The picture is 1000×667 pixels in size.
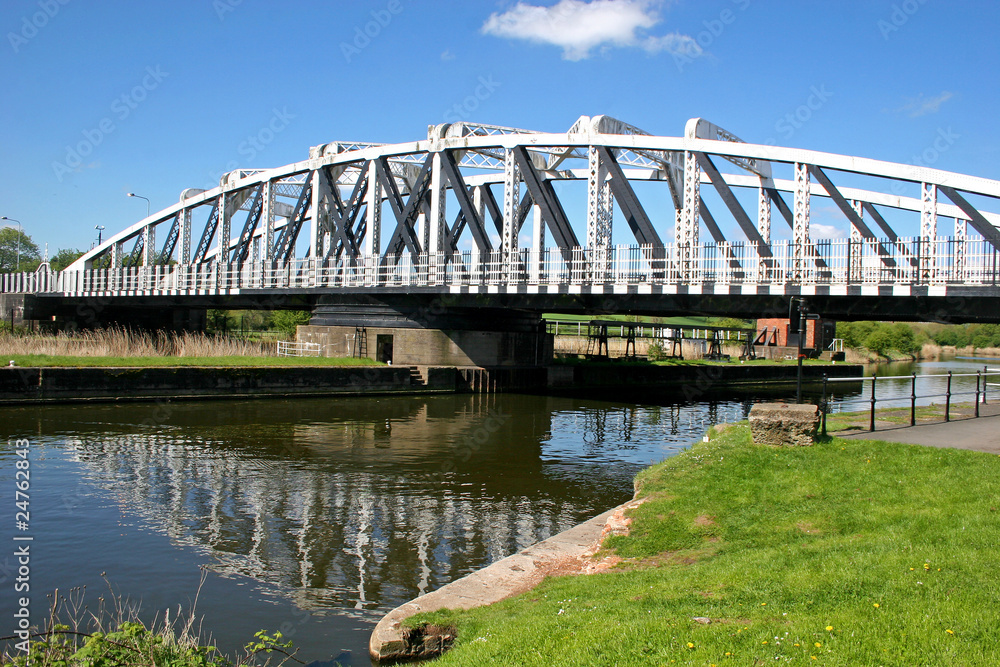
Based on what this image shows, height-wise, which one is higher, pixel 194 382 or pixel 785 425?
pixel 785 425

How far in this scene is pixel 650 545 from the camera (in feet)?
33.6

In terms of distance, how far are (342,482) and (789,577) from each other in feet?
39.6

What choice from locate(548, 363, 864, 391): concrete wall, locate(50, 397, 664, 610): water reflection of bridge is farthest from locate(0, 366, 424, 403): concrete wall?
locate(548, 363, 864, 391): concrete wall

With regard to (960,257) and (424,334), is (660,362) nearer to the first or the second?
(424,334)

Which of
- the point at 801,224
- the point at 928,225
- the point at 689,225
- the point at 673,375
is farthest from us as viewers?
the point at 673,375

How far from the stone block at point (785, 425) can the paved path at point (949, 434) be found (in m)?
1.40

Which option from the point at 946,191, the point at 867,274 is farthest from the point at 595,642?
the point at 946,191

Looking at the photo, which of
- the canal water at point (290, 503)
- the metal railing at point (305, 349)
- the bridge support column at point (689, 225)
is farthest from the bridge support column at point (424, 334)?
the bridge support column at point (689, 225)

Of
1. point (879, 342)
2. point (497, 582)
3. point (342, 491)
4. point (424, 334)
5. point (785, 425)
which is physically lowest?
point (342, 491)

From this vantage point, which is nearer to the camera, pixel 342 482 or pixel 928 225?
pixel 342 482

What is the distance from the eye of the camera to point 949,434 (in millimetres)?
14812

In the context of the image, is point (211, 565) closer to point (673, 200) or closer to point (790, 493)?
point (790, 493)

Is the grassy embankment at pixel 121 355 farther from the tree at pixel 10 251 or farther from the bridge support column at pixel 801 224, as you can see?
the tree at pixel 10 251

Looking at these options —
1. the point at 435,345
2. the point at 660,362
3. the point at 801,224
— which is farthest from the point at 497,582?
the point at 660,362
